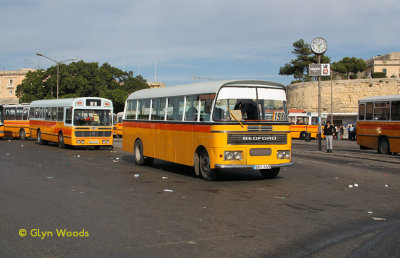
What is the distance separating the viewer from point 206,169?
500 inches

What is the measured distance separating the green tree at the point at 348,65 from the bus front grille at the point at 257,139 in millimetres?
100069

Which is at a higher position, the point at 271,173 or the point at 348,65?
the point at 348,65

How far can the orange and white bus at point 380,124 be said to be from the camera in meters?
23.1

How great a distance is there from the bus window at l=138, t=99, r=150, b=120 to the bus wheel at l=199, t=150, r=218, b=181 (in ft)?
13.7

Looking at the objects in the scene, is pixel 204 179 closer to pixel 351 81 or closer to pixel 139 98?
pixel 139 98

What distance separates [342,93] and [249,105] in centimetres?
7272

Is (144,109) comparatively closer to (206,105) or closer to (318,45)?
(206,105)

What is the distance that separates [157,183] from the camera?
1221 centimetres

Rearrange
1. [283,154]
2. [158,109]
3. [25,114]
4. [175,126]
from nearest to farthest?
[283,154] < [175,126] < [158,109] < [25,114]

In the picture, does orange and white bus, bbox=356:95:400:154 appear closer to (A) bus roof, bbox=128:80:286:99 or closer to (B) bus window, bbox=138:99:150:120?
(A) bus roof, bbox=128:80:286:99

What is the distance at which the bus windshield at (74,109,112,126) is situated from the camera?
25.5m

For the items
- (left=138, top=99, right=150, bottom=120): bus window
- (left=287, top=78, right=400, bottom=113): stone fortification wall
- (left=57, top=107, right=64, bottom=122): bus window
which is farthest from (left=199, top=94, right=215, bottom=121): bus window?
(left=287, top=78, right=400, bottom=113): stone fortification wall

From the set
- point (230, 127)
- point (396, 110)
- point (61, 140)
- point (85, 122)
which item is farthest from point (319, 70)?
point (61, 140)

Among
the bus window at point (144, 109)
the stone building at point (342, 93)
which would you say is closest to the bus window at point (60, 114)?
the bus window at point (144, 109)
